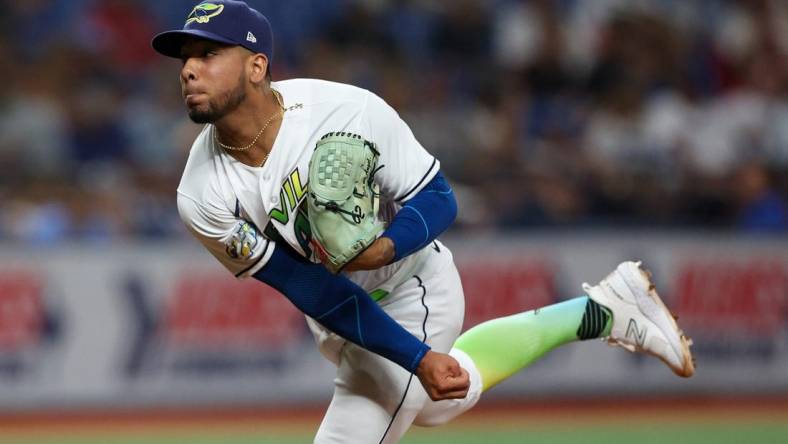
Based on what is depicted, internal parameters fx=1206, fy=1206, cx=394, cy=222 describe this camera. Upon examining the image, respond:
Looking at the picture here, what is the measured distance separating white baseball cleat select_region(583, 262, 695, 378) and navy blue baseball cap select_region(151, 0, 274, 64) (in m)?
1.82

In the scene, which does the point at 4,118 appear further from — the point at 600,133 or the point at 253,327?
the point at 600,133

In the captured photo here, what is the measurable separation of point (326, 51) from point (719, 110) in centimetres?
364

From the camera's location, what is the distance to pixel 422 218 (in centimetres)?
429

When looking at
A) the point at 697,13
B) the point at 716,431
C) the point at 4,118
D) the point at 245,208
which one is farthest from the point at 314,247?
the point at 697,13

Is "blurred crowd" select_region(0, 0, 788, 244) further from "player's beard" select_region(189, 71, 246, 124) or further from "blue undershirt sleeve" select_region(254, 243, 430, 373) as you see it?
"player's beard" select_region(189, 71, 246, 124)

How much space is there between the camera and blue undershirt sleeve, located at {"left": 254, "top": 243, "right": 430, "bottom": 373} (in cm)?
434

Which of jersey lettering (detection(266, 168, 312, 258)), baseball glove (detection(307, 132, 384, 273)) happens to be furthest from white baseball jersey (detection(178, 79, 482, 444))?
baseball glove (detection(307, 132, 384, 273))

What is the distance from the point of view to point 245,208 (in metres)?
4.54

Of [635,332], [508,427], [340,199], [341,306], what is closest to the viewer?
[340,199]

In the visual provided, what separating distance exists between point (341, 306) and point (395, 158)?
582mm

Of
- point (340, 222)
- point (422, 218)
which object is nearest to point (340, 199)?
point (340, 222)

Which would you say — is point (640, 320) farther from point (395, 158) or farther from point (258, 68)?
point (258, 68)

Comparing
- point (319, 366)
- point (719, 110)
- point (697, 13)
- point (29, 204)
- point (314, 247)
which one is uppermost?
point (697, 13)

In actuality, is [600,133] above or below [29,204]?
above
